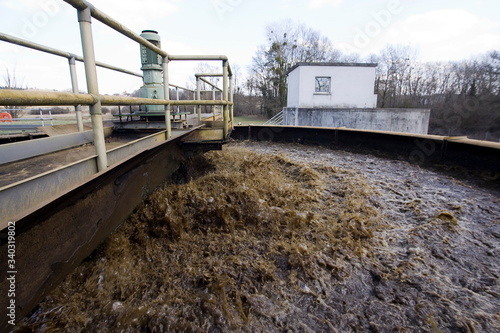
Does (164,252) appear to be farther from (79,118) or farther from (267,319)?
(79,118)

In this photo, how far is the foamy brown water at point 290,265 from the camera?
1.80m

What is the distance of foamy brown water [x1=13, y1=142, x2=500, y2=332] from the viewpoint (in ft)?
5.89

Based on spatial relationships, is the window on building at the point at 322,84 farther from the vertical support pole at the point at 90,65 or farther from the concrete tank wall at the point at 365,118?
the vertical support pole at the point at 90,65

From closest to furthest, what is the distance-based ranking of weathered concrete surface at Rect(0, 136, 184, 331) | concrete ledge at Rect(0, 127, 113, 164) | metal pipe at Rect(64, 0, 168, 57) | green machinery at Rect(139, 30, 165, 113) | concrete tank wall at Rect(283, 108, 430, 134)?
weathered concrete surface at Rect(0, 136, 184, 331)
metal pipe at Rect(64, 0, 168, 57)
concrete ledge at Rect(0, 127, 113, 164)
green machinery at Rect(139, 30, 165, 113)
concrete tank wall at Rect(283, 108, 430, 134)

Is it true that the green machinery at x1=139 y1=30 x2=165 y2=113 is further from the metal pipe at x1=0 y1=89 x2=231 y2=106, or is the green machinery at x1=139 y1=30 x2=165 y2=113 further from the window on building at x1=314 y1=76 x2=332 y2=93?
the window on building at x1=314 y1=76 x2=332 y2=93

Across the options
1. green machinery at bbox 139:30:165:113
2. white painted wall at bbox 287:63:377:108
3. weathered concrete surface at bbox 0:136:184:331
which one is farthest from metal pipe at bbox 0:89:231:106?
white painted wall at bbox 287:63:377:108

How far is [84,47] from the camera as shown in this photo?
1.54 m

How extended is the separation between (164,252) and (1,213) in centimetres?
152

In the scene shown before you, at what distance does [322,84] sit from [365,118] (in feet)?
11.7

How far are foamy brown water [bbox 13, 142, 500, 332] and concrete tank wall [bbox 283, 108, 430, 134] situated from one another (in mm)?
12303

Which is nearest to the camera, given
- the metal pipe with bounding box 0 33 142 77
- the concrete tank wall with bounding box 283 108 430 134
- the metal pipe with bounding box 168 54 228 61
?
the metal pipe with bounding box 0 33 142 77

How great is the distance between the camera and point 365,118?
626 inches

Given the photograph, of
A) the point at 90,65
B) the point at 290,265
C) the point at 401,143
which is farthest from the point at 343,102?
the point at 90,65

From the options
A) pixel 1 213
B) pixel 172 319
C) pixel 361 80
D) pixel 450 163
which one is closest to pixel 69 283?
pixel 172 319
